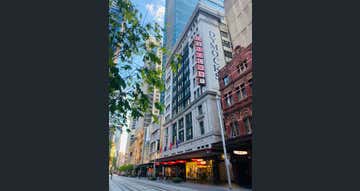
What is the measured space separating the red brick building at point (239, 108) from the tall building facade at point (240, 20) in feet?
25.7

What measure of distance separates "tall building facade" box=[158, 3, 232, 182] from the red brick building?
6.65 ft

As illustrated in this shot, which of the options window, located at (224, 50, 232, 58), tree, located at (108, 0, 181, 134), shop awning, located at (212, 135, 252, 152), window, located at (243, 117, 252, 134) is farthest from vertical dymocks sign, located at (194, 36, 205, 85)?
tree, located at (108, 0, 181, 134)

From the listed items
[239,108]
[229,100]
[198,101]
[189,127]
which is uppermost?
[198,101]

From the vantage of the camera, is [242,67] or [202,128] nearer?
[242,67]

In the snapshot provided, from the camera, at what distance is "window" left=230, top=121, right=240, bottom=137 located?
20112 mm

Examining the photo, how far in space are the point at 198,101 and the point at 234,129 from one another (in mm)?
10595

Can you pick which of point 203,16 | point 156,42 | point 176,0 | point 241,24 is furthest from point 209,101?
point 176,0

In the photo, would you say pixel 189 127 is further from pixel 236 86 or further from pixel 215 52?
pixel 236 86

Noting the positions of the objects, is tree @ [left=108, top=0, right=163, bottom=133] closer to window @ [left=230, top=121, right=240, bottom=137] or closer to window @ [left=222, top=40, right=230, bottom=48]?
window @ [left=230, top=121, right=240, bottom=137]

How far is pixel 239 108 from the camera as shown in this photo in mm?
19734

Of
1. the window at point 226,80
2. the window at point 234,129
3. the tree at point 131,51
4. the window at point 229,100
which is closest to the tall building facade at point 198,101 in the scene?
the window at point 229,100

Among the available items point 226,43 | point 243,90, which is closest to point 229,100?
point 243,90
